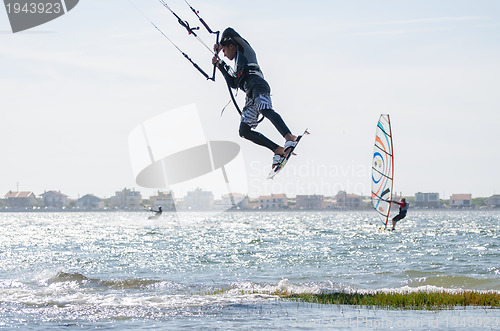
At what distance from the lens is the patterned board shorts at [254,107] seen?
37.3 feet

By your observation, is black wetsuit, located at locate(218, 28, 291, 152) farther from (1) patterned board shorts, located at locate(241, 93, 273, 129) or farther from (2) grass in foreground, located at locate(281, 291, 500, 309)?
(2) grass in foreground, located at locate(281, 291, 500, 309)

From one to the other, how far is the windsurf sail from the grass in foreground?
24.2m

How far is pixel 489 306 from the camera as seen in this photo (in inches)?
790

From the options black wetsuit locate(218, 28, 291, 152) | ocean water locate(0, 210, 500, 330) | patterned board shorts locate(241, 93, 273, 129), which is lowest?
ocean water locate(0, 210, 500, 330)

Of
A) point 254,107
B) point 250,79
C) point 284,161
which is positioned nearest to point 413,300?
point 284,161

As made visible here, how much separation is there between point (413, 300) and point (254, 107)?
11.1 m

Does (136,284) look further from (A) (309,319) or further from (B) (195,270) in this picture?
(A) (309,319)

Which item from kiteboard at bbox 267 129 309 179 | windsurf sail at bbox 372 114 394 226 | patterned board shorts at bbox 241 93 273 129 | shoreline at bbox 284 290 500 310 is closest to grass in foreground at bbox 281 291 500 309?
shoreline at bbox 284 290 500 310

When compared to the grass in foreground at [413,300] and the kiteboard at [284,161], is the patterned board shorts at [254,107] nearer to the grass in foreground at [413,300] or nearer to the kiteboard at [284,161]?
the kiteboard at [284,161]

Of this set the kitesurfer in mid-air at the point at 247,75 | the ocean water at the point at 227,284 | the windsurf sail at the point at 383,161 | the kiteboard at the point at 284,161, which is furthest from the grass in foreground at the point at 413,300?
the windsurf sail at the point at 383,161

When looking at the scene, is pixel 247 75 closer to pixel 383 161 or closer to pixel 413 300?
pixel 413 300

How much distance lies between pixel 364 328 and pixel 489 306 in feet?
20.1

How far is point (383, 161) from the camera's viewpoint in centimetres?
4669

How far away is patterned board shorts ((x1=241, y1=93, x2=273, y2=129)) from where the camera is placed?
1138cm
